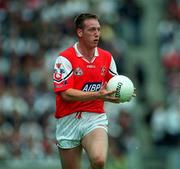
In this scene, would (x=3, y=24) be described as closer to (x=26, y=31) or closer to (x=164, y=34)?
(x=26, y=31)

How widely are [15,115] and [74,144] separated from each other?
8323 millimetres

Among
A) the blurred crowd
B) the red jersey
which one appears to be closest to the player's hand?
the red jersey

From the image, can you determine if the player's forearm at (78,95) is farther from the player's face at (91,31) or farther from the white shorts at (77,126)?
the player's face at (91,31)

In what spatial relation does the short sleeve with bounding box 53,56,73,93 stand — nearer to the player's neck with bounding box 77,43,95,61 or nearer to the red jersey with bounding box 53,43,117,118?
the red jersey with bounding box 53,43,117,118

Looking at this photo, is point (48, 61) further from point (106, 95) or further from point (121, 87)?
point (106, 95)

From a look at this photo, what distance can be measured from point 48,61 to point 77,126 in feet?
32.3

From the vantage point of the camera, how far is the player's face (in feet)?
32.6

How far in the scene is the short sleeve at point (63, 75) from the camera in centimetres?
983

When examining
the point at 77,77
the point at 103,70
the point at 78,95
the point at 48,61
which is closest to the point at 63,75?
the point at 77,77

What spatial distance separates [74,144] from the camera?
10.1 metres

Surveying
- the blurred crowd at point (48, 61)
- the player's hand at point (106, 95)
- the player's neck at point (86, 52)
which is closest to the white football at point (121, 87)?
the player's hand at point (106, 95)

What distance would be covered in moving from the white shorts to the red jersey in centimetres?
7

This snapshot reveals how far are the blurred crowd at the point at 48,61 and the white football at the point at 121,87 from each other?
7.52m

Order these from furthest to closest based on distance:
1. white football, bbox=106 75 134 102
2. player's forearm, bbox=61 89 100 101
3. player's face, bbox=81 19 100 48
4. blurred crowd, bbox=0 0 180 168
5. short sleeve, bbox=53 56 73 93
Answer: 1. blurred crowd, bbox=0 0 180 168
2. player's face, bbox=81 19 100 48
3. short sleeve, bbox=53 56 73 93
4. white football, bbox=106 75 134 102
5. player's forearm, bbox=61 89 100 101
